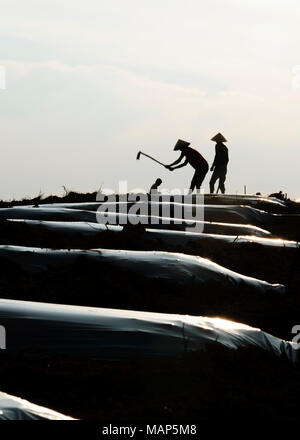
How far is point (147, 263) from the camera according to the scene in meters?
8.38

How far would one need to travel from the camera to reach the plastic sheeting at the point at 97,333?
546 cm

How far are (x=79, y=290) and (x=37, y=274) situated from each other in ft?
1.60

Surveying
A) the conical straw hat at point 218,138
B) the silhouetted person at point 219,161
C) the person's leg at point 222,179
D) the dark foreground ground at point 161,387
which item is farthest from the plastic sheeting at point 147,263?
the conical straw hat at point 218,138

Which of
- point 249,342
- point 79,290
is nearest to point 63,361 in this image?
point 249,342

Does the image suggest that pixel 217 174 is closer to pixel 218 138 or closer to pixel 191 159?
pixel 218 138

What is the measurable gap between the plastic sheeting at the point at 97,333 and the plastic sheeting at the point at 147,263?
2434 millimetres

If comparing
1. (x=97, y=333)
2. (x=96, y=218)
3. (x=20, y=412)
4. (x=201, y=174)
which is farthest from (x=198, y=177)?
(x=20, y=412)

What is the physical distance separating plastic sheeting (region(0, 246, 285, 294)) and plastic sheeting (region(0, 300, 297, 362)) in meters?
2.43

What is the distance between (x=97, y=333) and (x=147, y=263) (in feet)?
9.54

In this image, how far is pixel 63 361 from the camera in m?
5.38

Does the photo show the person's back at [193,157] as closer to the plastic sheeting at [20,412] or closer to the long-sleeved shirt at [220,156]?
the long-sleeved shirt at [220,156]

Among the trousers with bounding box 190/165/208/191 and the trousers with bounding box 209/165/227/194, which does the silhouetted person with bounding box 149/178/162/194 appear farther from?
the trousers with bounding box 209/165/227/194
